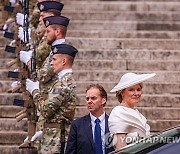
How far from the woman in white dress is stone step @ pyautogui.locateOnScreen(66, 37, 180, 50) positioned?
5.72 m

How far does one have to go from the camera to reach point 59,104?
795 centimetres

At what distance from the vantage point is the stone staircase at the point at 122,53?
10.5m

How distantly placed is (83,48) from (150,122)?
9.26 feet

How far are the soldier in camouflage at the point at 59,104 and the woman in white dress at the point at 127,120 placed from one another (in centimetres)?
120

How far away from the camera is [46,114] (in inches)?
316

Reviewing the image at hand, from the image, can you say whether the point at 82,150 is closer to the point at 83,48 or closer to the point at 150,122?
the point at 150,122

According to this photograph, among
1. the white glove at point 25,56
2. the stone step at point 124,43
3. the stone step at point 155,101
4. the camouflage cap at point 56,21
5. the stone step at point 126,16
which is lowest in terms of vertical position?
the stone step at point 155,101

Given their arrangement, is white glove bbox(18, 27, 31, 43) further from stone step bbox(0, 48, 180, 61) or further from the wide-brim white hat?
the wide-brim white hat

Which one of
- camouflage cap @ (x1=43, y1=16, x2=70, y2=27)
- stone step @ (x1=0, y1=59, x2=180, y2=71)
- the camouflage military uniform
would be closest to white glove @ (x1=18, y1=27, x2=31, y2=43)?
stone step @ (x1=0, y1=59, x2=180, y2=71)

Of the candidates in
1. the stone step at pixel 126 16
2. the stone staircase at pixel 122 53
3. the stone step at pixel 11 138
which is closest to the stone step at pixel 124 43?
the stone staircase at pixel 122 53

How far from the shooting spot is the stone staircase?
10.5 meters

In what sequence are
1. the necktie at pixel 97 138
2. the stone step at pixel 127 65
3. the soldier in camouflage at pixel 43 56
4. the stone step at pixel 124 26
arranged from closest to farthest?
the necktie at pixel 97 138 < the soldier in camouflage at pixel 43 56 < the stone step at pixel 127 65 < the stone step at pixel 124 26

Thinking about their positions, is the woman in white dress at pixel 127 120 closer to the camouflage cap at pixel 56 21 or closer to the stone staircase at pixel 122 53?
the camouflage cap at pixel 56 21

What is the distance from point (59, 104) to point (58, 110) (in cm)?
11
